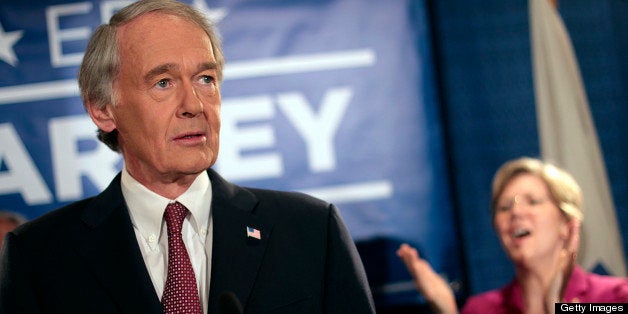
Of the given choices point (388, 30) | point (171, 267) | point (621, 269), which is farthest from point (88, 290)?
point (621, 269)

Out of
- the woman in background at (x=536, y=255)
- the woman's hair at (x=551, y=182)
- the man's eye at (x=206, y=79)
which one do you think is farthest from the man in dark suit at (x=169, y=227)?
the woman's hair at (x=551, y=182)

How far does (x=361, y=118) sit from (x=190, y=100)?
153 centimetres

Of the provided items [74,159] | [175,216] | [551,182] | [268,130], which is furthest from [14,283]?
[551,182]

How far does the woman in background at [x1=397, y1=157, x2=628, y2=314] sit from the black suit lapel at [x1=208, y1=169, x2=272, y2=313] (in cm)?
128

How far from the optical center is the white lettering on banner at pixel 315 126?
287 centimetres

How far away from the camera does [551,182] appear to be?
8.92 feet

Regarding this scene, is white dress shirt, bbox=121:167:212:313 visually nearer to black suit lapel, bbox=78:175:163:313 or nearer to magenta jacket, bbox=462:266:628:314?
black suit lapel, bbox=78:175:163:313

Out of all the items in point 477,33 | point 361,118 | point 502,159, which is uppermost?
point 477,33

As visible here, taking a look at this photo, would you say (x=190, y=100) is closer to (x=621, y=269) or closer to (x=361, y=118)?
(x=361, y=118)

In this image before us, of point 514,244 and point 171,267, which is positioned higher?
point 171,267

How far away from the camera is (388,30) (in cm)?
292

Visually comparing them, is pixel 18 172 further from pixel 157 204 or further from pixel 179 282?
pixel 179 282

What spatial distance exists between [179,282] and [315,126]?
157 cm

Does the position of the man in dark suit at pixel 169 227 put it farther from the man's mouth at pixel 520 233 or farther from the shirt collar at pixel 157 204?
the man's mouth at pixel 520 233
